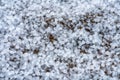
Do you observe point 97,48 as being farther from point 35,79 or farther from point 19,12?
point 19,12

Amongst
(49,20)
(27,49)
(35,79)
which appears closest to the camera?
(35,79)

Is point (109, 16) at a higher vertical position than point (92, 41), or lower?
higher

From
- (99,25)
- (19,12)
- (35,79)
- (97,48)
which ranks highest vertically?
(19,12)

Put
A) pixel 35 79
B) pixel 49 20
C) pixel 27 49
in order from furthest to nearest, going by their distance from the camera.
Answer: pixel 49 20 → pixel 27 49 → pixel 35 79

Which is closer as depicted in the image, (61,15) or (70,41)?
(70,41)

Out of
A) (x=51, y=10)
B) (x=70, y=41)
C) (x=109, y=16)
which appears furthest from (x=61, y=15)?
(x=109, y=16)

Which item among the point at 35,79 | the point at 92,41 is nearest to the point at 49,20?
the point at 92,41
